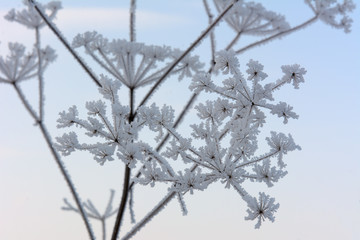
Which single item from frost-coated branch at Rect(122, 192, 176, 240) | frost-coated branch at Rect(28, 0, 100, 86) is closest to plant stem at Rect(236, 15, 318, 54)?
frost-coated branch at Rect(28, 0, 100, 86)

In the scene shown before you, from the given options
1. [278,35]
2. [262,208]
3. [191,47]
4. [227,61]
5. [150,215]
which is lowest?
[262,208]

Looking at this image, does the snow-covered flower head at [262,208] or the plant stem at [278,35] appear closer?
the snow-covered flower head at [262,208]

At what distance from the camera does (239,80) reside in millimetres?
2494

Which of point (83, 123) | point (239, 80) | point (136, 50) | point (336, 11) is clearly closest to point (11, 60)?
point (136, 50)

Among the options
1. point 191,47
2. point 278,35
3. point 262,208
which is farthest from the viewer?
point 278,35

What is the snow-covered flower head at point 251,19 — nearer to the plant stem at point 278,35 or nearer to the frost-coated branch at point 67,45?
the plant stem at point 278,35

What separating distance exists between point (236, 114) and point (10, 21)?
333cm

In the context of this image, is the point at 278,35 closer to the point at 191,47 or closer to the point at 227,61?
the point at 191,47

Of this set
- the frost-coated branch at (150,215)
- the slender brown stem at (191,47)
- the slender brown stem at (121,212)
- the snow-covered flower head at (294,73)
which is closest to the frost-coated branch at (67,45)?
the slender brown stem at (191,47)

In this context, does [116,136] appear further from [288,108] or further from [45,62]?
[45,62]

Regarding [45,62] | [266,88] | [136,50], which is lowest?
[266,88]

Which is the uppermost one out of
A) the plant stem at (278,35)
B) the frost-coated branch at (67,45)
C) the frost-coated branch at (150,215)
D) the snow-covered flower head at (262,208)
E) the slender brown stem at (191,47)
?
the plant stem at (278,35)

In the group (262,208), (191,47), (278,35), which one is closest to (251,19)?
(278,35)

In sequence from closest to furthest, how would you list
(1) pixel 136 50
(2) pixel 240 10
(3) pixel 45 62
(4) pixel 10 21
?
(1) pixel 136 50 < (2) pixel 240 10 < (4) pixel 10 21 < (3) pixel 45 62
